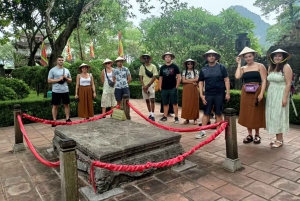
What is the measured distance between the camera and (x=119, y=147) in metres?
3.18

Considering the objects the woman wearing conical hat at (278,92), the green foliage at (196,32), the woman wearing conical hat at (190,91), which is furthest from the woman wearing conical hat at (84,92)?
the green foliage at (196,32)

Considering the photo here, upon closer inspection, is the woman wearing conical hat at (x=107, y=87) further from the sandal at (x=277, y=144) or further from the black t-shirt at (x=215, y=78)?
the sandal at (x=277, y=144)

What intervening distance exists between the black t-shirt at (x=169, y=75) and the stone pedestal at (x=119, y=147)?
7.24 feet

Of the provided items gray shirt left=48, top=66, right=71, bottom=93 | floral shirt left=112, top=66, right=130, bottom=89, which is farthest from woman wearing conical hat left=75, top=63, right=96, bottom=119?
floral shirt left=112, top=66, right=130, bottom=89

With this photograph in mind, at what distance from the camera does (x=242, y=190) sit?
2.81 metres

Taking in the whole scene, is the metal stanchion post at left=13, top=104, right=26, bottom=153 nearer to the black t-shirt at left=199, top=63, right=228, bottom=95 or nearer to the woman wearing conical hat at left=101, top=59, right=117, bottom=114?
the woman wearing conical hat at left=101, top=59, right=117, bottom=114

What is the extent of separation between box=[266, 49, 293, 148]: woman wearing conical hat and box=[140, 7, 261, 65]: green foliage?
2019 cm

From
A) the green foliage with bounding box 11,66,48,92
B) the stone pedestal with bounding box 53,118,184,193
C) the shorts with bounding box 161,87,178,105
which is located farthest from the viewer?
the green foliage with bounding box 11,66,48,92

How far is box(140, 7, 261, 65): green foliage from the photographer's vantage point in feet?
81.7

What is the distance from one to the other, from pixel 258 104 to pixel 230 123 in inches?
49.8

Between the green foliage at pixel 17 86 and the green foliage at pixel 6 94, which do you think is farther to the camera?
the green foliage at pixel 17 86

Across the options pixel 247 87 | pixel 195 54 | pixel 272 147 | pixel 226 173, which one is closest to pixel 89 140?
pixel 226 173

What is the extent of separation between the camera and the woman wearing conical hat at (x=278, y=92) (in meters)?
3.89

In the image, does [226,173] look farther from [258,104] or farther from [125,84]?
[125,84]
